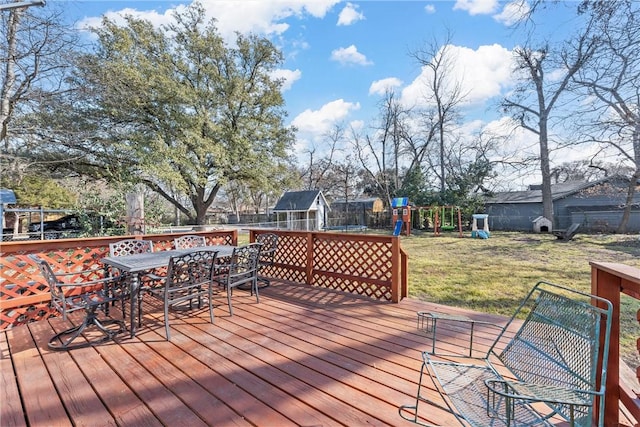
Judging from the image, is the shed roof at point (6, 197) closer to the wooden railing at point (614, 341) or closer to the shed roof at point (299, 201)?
the wooden railing at point (614, 341)

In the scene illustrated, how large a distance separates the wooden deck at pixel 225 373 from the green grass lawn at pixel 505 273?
1.34 m

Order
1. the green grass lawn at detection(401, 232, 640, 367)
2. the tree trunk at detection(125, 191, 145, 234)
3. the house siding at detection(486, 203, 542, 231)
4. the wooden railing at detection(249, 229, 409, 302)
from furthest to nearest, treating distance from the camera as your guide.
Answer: the house siding at detection(486, 203, 542, 231), the tree trunk at detection(125, 191, 145, 234), the green grass lawn at detection(401, 232, 640, 367), the wooden railing at detection(249, 229, 409, 302)

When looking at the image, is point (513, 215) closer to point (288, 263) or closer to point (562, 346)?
point (288, 263)

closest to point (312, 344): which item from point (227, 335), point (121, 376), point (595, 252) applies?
point (227, 335)

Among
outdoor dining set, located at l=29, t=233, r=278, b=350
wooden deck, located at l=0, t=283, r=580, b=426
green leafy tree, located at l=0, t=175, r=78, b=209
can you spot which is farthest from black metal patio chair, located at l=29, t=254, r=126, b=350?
green leafy tree, located at l=0, t=175, r=78, b=209

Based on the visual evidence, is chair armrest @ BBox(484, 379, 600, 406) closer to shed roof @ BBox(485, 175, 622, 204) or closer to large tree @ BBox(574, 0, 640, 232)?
large tree @ BBox(574, 0, 640, 232)

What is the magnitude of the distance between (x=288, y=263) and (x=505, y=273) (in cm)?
478

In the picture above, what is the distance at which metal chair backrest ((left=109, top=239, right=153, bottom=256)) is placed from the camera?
147 inches

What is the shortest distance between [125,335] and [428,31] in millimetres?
21537

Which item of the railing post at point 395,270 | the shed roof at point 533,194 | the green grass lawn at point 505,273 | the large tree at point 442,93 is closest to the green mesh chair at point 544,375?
the railing post at point 395,270

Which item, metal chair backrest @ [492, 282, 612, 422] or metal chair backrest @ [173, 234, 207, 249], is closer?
metal chair backrest @ [492, 282, 612, 422]

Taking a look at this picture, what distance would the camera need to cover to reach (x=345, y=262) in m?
4.43

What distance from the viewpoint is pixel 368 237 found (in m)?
4.12

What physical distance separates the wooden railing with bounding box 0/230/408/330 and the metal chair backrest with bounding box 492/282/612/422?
2.16 metres
